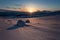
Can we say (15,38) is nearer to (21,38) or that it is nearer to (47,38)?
(21,38)

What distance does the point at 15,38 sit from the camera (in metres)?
7.23

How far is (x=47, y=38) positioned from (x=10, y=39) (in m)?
1.63

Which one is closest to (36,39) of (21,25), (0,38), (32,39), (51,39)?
(32,39)

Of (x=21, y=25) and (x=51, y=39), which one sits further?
(x=21, y=25)

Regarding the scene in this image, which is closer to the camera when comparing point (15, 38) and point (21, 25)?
point (15, 38)

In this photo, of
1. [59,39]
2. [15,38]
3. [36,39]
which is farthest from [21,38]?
[59,39]

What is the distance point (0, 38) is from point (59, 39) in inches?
103

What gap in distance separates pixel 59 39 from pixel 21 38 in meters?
1.67

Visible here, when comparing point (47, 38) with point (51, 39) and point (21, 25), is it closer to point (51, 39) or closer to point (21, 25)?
point (51, 39)

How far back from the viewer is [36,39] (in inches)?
274

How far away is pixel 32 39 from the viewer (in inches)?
275

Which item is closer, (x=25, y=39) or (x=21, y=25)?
(x=25, y=39)

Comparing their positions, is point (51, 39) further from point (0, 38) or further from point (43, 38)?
point (0, 38)

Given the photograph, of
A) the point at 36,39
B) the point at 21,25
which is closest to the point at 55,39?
the point at 36,39
